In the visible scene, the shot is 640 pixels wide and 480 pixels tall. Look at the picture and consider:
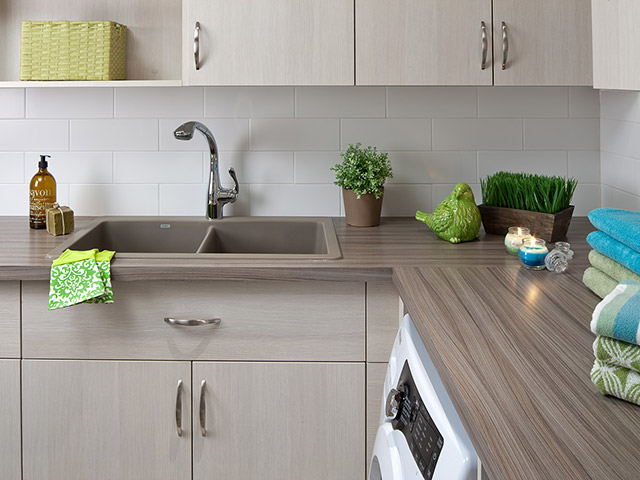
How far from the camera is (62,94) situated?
2.50 metres

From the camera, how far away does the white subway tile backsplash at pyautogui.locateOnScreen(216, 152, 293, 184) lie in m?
2.52

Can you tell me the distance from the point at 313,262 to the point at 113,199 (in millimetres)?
1011

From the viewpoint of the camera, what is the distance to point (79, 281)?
177 centimetres

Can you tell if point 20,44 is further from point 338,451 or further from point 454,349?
point 454,349

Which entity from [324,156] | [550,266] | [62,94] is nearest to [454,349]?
[550,266]

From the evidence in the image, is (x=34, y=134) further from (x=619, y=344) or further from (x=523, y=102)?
(x=619, y=344)

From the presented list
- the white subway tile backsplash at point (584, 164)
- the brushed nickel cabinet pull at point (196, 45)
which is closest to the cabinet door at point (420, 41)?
the brushed nickel cabinet pull at point (196, 45)

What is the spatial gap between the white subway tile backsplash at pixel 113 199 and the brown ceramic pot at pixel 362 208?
69cm

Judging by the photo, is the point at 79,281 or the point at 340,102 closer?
the point at 79,281

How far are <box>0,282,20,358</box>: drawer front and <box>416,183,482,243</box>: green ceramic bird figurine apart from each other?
3.76 feet

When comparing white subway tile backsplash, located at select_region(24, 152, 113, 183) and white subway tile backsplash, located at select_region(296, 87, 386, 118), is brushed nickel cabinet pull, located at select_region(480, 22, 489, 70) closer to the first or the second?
white subway tile backsplash, located at select_region(296, 87, 386, 118)

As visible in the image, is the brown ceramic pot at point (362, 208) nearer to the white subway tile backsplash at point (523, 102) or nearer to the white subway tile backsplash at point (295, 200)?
the white subway tile backsplash at point (295, 200)

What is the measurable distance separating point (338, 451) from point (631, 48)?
1169mm

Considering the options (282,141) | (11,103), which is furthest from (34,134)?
(282,141)
